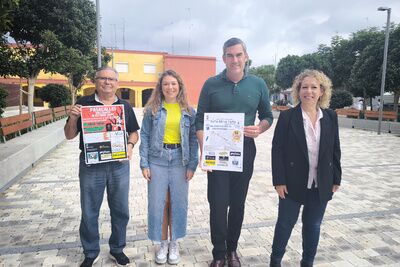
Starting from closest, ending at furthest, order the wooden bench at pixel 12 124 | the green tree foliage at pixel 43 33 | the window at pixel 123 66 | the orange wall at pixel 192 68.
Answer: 1. the wooden bench at pixel 12 124
2. the green tree foliage at pixel 43 33
3. the orange wall at pixel 192 68
4. the window at pixel 123 66

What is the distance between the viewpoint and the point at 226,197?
3.22m

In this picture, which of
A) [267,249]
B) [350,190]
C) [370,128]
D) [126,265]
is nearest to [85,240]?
[126,265]

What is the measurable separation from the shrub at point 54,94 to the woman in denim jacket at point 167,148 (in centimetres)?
1912

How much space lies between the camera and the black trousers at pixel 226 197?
10.5 ft

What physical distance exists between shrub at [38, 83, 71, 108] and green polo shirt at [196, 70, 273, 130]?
19.4 metres

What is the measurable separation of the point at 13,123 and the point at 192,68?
33524mm

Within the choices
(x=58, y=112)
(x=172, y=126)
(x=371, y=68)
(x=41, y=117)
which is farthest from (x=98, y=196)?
(x=371, y=68)

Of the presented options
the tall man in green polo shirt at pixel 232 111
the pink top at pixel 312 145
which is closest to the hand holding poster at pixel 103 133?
the tall man in green polo shirt at pixel 232 111

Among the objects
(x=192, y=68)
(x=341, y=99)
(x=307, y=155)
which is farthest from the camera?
(x=192, y=68)

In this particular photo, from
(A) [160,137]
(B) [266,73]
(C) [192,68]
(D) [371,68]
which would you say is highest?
(B) [266,73]

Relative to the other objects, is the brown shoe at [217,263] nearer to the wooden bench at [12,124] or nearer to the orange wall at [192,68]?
the wooden bench at [12,124]

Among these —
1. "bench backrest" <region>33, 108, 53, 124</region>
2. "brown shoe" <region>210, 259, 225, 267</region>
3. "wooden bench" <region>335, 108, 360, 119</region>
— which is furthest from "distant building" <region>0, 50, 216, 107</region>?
"brown shoe" <region>210, 259, 225, 267</region>

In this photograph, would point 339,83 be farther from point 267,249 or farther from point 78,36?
point 267,249

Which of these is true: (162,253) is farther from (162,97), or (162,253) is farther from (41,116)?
(41,116)
